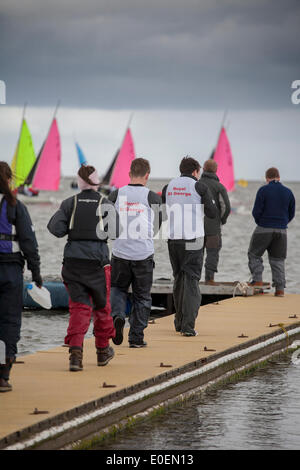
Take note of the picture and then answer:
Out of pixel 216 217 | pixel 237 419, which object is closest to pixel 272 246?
pixel 216 217

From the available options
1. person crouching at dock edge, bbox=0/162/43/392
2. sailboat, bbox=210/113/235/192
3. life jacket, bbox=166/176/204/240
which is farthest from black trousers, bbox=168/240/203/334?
sailboat, bbox=210/113/235/192

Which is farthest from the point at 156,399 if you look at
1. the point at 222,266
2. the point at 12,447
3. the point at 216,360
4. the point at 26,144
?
the point at 26,144

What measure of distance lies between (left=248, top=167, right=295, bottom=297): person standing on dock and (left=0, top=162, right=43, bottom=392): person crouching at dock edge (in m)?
7.24

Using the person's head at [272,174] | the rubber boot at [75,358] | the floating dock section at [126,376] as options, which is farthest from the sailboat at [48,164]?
the rubber boot at [75,358]

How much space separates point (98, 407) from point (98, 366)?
5.22 ft

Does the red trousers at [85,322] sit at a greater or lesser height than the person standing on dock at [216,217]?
lesser

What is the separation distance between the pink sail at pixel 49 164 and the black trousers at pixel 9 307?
58.2m

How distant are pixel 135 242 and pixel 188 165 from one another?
1283 millimetres

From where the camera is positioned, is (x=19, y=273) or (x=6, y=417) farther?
(x=19, y=273)

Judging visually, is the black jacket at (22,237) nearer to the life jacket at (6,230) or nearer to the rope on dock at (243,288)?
the life jacket at (6,230)

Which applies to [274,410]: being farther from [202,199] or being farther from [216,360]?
[202,199]

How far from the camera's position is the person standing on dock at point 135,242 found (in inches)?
378

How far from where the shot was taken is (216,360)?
9703 millimetres

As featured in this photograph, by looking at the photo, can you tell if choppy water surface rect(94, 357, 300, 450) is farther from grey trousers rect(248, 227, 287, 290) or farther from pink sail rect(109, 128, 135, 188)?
pink sail rect(109, 128, 135, 188)
